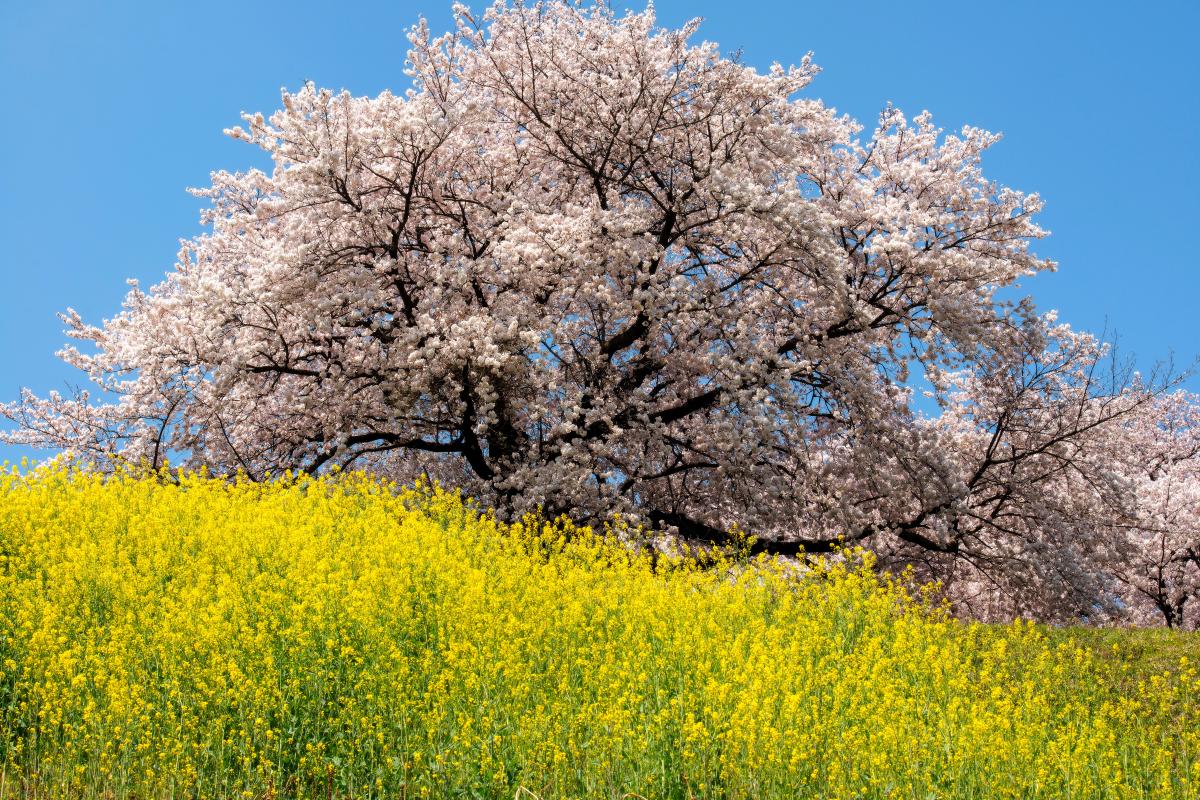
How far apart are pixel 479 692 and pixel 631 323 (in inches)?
447

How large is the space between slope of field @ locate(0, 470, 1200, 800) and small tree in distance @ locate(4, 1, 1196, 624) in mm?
6193

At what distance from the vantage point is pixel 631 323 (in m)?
18.2

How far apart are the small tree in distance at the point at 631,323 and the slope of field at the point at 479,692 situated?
20.3 feet

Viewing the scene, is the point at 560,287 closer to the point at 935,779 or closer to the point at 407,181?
the point at 407,181

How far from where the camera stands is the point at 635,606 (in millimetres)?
9398

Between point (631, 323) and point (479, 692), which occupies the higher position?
point (631, 323)

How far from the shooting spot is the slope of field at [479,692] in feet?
22.1

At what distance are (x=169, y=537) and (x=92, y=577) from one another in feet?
4.92

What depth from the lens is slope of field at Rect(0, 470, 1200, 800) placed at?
6738 mm

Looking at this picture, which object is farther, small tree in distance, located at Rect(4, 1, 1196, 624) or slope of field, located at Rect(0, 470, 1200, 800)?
small tree in distance, located at Rect(4, 1, 1196, 624)

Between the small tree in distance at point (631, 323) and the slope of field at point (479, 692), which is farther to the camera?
the small tree in distance at point (631, 323)

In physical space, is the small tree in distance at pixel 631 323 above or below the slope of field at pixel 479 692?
above

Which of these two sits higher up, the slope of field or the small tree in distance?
the small tree in distance

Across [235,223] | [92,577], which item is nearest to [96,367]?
[235,223]
